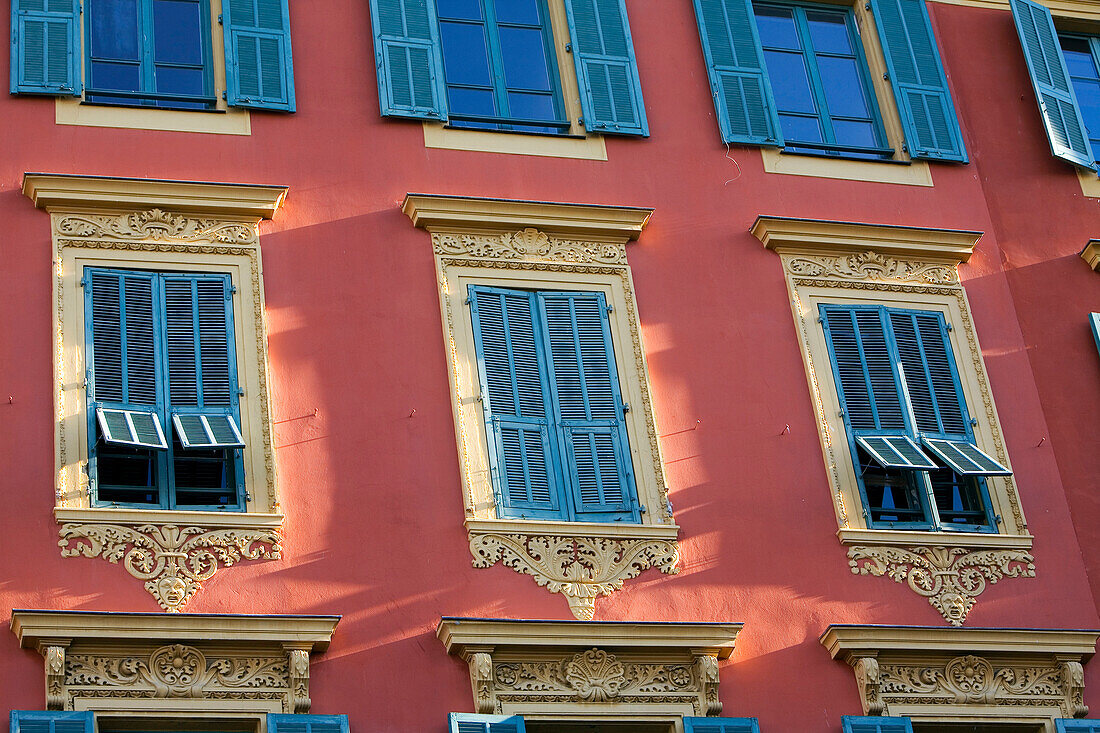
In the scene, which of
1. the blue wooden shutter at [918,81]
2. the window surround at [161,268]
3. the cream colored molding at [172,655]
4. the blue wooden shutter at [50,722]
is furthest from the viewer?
the blue wooden shutter at [918,81]

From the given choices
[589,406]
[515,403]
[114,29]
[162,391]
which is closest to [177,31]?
[114,29]

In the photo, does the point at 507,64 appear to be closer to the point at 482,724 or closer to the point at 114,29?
the point at 114,29

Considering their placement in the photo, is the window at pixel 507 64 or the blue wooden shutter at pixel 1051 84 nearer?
the window at pixel 507 64

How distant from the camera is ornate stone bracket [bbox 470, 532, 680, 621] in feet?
41.6

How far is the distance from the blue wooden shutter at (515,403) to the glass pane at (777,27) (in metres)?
3.85

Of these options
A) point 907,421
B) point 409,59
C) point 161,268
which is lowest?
point 907,421

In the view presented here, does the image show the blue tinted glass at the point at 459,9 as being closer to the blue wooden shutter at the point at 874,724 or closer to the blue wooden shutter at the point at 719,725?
the blue wooden shutter at the point at 719,725

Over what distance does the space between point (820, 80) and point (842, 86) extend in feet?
0.66

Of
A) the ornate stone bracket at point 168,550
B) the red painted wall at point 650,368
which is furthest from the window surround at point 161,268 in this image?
the red painted wall at point 650,368

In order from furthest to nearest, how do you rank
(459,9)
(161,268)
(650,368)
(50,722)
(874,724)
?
(459,9)
(650,368)
(161,268)
(874,724)
(50,722)

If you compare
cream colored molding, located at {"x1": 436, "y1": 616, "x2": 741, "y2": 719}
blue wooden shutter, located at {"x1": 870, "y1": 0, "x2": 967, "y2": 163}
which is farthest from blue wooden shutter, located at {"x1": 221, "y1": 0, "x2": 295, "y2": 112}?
blue wooden shutter, located at {"x1": 870, "y1": 0, "x2": 967, "y2": 163}

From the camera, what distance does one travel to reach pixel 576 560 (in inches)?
505

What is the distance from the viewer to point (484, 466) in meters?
13.1

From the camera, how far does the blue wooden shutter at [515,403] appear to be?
13.1m
